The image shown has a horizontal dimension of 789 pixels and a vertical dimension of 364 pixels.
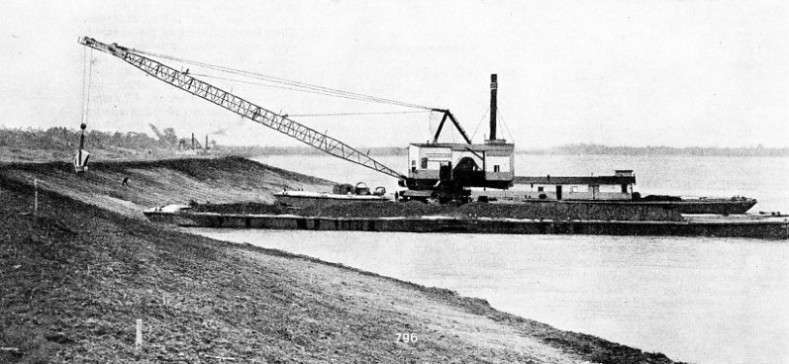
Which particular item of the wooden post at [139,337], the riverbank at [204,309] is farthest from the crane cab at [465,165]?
the wooden post at [139,337]

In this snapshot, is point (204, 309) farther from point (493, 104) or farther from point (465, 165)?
point (493, 104)

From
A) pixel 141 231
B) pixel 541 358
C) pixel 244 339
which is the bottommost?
pixel 541 358

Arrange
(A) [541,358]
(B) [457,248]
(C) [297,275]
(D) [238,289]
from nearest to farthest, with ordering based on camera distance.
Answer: (A) [541,358] < (D) [238,289] < (C) [297,275] < (B) [457,248]

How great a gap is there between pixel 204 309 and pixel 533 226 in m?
25.5

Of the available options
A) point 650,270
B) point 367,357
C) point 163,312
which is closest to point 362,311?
point 367,357

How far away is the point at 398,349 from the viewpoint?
11.4 m

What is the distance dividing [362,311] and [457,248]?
54.3 ft

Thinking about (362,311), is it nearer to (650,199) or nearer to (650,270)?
(650,270)

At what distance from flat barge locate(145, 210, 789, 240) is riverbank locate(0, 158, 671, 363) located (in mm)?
15505

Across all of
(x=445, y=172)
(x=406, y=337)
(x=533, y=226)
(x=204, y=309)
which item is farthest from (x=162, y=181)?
(x=406, y=337)

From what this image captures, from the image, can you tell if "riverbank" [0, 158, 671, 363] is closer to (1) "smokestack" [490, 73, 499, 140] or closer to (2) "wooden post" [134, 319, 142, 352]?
(2) "wooden post" [134, 319, 142, 352]

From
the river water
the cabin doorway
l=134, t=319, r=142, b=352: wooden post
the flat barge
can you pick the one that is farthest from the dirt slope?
l=134, t=319, r=142, b=352: wooden post

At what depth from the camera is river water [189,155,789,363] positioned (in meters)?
16.3

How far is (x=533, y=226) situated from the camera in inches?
1372
